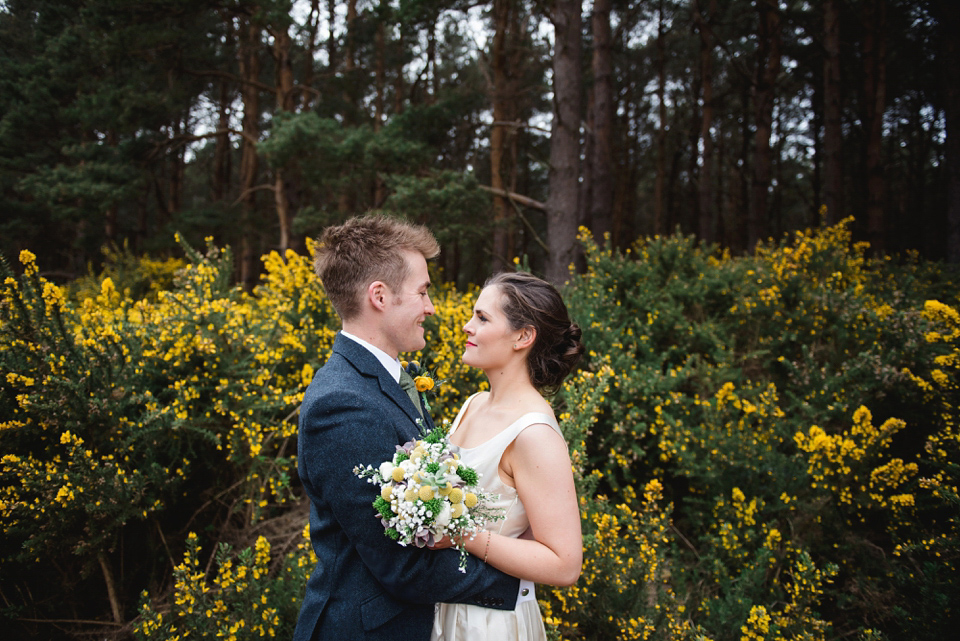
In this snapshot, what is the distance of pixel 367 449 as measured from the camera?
1.33 metres

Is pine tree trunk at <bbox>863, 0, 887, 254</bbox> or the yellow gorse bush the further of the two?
pine tree trunk at <bbox>863, 0, 887, 254</bbox>

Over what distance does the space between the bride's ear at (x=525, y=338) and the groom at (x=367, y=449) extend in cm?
40

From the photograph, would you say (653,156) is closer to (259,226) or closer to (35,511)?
(259,226)

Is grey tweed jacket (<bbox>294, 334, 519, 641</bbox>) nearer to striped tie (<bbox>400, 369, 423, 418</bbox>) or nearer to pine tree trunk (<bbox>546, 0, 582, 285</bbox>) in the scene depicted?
striped tie (<bbox>400, 369, 423, 418</bbox>)

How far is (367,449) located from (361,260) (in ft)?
2.06

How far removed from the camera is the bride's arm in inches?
56.1

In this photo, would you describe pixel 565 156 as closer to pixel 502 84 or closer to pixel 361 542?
pixel 502 84

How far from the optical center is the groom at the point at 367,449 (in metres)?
1.33

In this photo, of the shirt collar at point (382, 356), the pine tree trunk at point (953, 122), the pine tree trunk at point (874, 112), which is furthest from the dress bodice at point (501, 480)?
the pine tree trunk at point (874, 112)

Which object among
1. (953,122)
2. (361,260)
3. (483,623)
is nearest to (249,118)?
(361,260)

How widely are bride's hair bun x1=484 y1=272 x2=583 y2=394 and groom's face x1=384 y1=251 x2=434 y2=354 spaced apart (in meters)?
0.36

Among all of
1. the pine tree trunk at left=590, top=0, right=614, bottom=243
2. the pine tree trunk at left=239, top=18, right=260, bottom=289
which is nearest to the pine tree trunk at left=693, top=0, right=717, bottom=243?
the pine tree trunk at left=590, top=0, right=614, bottom=243

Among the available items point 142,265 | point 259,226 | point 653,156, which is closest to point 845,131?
point 653,156

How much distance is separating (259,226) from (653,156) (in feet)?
54.9
